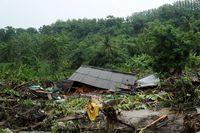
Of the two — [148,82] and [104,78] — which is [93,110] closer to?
[104,78]

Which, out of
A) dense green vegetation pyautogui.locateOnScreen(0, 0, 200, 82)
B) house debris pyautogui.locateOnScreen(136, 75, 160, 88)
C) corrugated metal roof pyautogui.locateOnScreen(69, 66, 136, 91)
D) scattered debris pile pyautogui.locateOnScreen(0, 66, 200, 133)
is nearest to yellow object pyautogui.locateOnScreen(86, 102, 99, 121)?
scattered debris pile pyautogui.locateOnScreen(0, 66, 200, 133)

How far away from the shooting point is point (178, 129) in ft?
36.3

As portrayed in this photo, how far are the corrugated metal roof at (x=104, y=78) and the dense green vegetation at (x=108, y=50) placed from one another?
2.18 meters

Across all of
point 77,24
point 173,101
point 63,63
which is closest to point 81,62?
point 63,63

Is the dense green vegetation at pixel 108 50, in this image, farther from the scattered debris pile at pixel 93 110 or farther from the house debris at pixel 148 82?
the scattered debris pile at pixel 93 110

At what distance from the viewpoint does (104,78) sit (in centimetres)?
2267

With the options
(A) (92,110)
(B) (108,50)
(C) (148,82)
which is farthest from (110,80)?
Result: (B) (108,50)

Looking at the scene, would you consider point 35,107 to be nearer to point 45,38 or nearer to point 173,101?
point 173,101

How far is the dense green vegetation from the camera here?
22312 mm

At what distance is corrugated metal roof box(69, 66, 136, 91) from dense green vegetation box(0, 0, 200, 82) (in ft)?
7.16

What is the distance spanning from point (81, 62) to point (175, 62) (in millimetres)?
21378

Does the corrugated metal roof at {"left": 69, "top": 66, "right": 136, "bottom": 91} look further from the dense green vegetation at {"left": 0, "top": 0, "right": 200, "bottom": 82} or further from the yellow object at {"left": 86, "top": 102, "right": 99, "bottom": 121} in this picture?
the yellow object at {"left": 86, "top": 102, "right": 99, "bottom": 121}

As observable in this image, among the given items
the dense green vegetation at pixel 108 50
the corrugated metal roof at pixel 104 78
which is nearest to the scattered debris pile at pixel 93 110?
the corrugated metal roof at pixel 104 78

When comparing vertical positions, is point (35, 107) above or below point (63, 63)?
above
